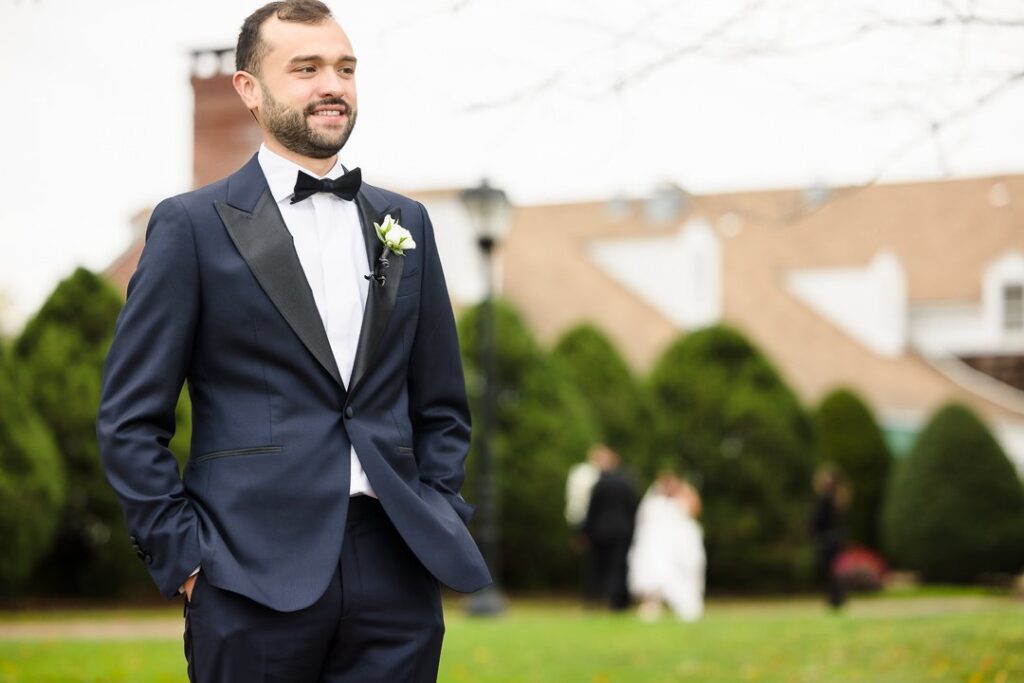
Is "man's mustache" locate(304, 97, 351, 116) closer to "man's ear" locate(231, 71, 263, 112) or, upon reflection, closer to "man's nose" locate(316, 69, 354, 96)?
"man's nose" locate(316, 69, 354, 96)

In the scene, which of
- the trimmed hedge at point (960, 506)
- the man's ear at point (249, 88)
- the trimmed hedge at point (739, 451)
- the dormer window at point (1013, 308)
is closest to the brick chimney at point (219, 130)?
the trimmed hedge at point (739, 451)

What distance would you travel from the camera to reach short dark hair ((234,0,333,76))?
3209 millimetres

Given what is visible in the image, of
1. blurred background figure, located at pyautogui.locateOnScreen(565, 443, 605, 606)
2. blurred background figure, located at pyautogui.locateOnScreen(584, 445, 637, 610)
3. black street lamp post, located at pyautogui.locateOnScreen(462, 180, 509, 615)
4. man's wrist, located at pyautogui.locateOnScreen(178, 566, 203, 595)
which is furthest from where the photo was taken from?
blurred background figure, located at pyautogui.locateOnScreen(565, 443, 605, 606)

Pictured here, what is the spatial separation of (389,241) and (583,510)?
18.9m

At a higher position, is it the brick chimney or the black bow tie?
the brick chimney

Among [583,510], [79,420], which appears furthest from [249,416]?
[583,510]

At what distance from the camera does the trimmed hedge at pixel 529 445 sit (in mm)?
23031

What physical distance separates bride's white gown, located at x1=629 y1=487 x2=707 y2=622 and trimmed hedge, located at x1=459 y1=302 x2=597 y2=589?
3.31 meters

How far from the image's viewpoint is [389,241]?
3262 mm

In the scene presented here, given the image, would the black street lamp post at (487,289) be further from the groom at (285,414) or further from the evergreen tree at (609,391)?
the groom at (285,414)

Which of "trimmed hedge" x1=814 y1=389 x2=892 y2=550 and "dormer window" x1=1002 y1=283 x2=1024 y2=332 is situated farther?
"dormer window" x1=1002 y1=283 x2=1024 y2=332

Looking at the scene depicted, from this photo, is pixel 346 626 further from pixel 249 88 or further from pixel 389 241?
pixel 249 88

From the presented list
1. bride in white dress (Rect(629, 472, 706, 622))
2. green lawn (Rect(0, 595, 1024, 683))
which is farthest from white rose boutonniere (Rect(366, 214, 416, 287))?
bride in white dress (Rect(629, 472, 706, 622))

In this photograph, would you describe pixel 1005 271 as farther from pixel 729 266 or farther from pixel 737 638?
pixel 737 638
